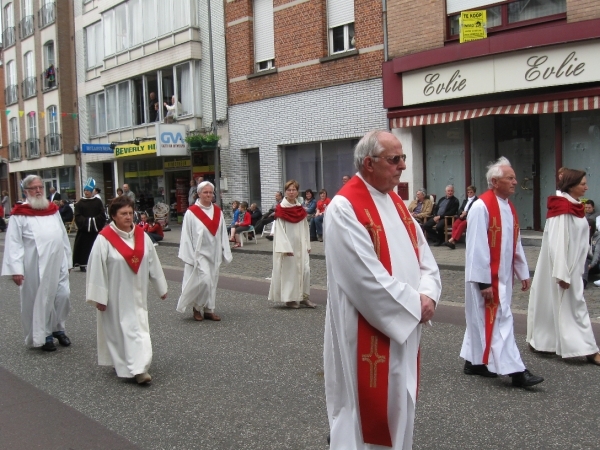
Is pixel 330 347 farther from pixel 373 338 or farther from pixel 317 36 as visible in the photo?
pixel 317 36

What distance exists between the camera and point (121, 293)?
20.8 feet

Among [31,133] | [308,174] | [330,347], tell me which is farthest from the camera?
[31,133]

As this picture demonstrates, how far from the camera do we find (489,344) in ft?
19.0

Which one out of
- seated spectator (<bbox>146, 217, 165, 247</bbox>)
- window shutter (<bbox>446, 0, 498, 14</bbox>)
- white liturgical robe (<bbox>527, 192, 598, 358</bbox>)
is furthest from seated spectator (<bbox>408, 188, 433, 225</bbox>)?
white liturgical robe (<bbox>527, 192, 598, 358</bbox>)

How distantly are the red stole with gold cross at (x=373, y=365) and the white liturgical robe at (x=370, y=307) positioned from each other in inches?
1.1

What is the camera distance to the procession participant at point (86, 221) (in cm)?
1462

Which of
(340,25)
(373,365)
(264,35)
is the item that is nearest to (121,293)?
(373,365)

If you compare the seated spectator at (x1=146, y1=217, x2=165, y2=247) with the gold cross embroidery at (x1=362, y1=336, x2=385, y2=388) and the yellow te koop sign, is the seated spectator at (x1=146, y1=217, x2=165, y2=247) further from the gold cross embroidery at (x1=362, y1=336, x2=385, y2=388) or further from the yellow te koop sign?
the gold cross embroidery at (x1=362, y1=336, x2=385, y2=388)

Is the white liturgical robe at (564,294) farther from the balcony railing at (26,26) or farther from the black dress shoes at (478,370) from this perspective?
the balcony railing at (26,26)

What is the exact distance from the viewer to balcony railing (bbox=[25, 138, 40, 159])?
36969 millimetres

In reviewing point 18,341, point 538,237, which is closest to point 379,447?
point 18,341

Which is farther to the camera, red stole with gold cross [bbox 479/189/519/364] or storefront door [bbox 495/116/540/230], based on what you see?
storefront door [bbox 495/116/540/230]

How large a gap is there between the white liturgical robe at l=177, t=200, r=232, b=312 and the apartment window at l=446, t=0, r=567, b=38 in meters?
9.16

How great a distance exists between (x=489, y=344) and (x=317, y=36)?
1534 centimetres
